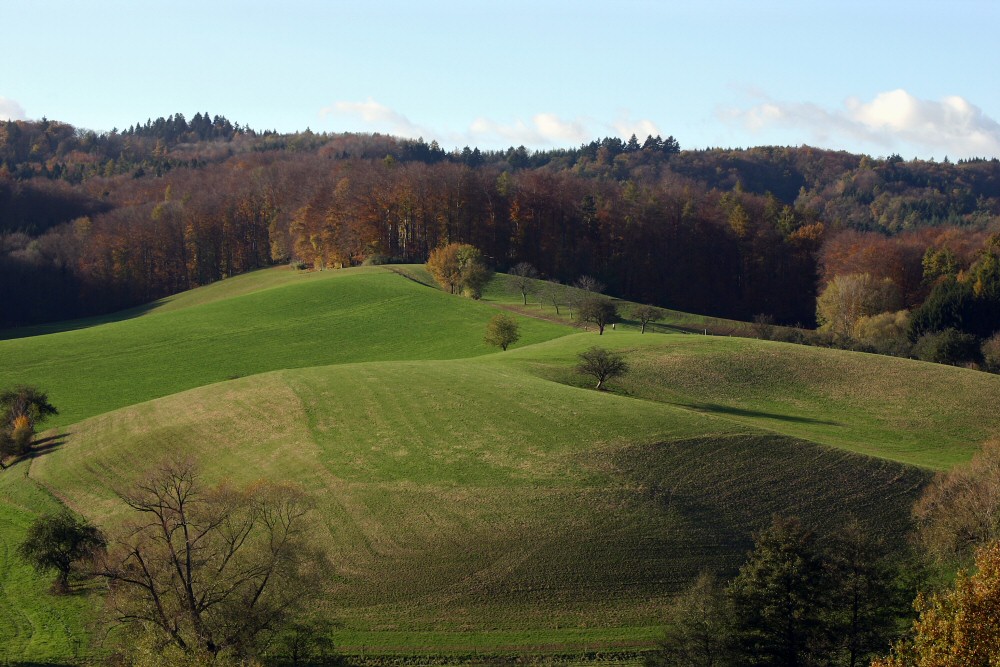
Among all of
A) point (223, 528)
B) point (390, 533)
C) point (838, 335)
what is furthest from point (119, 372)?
point (838, 335)

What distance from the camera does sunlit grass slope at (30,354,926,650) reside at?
122ft

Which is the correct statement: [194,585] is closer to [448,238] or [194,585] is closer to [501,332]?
[501,332]

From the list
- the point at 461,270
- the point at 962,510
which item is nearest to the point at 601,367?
the point at 962,510

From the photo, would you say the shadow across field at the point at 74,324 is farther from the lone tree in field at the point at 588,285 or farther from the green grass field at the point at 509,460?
the lone tree in field at the point at 588,285

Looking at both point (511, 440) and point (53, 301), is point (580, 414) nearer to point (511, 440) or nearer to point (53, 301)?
point (511, 440)

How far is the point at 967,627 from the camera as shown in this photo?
67.6 ft

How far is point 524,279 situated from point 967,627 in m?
101

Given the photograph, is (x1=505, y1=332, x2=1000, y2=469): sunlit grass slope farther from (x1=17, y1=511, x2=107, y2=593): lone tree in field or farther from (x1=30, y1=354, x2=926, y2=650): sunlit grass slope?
(x1=17, y1=511, x2=107, y2=593): lone tree in field

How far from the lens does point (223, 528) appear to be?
42.4m

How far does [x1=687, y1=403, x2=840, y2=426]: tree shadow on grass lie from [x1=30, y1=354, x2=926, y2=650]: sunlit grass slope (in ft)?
22.7

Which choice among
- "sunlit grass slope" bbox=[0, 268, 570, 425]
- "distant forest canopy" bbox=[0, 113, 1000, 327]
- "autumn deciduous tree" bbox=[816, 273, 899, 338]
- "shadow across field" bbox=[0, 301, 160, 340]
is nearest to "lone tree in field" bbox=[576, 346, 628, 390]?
"sunlit grass slope" bbox=[0, 268, 570, 425]

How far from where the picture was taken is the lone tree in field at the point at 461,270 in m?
110

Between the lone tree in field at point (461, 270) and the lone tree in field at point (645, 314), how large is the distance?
19.6 m

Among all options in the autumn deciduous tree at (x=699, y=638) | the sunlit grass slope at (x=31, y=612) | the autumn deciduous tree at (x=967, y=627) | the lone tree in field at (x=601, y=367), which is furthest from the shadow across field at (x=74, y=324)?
the autumn deciduous tree at (x=967, y=627)
